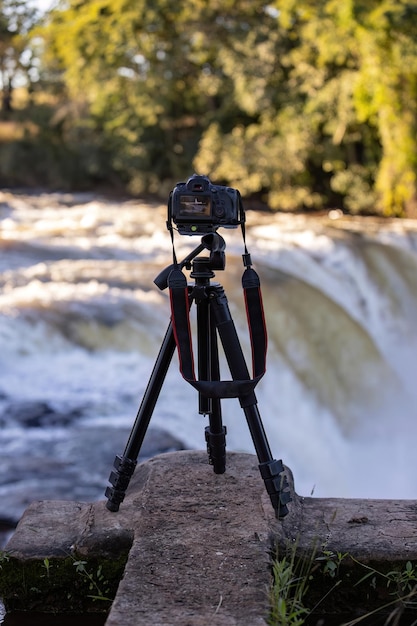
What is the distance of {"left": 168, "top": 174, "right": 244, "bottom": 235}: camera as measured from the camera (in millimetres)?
2391

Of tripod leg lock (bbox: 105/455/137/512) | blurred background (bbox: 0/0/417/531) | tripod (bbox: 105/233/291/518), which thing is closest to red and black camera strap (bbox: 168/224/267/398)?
tripod (bbox: 105/233/291/518)

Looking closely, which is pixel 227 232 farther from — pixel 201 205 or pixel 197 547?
pixel 197 547

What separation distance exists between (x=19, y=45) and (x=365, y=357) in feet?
54.7

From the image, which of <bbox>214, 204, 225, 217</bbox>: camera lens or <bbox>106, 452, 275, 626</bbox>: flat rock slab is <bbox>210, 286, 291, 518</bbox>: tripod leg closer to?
<bbox>106, 452, 275, 626</bbox>: flat rock slab

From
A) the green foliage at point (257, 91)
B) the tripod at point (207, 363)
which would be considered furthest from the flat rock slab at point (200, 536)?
the green foliage at point (257, 91)

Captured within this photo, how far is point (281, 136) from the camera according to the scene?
604 inches

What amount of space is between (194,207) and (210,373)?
499 millimetres

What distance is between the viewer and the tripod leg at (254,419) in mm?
2400

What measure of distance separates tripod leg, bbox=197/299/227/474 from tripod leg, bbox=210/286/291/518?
3.0 inches

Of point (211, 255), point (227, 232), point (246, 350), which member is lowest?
point (227, 232)

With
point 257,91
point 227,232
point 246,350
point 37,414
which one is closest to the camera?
point 37,414

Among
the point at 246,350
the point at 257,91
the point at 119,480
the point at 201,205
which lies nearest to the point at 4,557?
the point at 119,480

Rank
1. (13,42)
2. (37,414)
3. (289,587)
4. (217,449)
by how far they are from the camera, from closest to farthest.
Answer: (289,587) < (217,449) < (37,414) < (13,42)

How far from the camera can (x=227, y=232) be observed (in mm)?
11188
